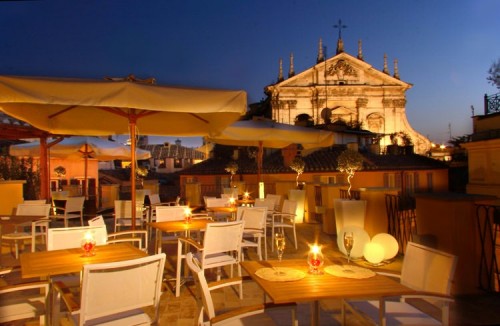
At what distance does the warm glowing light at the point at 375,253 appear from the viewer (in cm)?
519

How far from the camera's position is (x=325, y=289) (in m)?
2.28

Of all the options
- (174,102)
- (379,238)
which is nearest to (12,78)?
(174,102)

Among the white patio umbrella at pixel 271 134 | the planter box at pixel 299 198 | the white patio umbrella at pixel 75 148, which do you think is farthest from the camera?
the white patio umbrella at pixel 75 148

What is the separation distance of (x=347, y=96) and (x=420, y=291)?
32.2m

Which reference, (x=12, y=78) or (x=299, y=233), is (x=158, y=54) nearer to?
(x=299, y=233)

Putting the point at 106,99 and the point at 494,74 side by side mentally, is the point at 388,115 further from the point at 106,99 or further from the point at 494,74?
the point at 106,99

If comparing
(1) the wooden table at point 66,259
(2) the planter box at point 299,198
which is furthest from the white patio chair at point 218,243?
(2) the planter box at point 299,198

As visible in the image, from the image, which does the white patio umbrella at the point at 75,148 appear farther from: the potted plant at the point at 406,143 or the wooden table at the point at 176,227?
the potted plant at the point at 406,143

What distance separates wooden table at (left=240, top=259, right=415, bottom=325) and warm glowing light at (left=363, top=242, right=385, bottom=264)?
2770mm

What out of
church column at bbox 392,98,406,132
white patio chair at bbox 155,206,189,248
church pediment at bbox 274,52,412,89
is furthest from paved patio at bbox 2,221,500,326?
church column at bbox 392,98,406,132

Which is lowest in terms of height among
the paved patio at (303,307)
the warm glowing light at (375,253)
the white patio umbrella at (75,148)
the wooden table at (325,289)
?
the paved patio at (303,307)

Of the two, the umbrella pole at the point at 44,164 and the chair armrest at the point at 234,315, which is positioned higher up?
the umbrella pole at the point at 44,164

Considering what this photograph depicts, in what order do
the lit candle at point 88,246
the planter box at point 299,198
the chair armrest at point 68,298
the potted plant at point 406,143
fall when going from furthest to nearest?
the potted plant at point 406,143, the planter box at point 299,198, the lit candle at point 88,246, the chair armrest at point 68,298

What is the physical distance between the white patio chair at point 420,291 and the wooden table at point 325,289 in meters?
0.11
